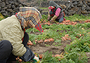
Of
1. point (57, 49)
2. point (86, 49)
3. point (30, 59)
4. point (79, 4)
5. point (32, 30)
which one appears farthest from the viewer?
point (79, 4)

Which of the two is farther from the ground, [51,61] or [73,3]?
[73,3]

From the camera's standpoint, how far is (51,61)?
6.68ft

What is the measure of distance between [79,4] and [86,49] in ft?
23.1

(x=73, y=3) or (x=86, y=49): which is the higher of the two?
(x=73, y=3)

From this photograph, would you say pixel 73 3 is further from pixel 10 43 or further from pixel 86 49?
pixel 10 43

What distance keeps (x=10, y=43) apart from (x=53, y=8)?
16.7 ft

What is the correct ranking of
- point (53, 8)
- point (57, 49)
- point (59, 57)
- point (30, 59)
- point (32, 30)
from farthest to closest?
point (53, 8) < point (32, 30) < point (57, 49) < point (59, 57) < point (30, 59)

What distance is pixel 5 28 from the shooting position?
1.69 m

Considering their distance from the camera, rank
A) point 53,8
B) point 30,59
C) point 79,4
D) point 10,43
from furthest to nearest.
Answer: point 79,4 → point 53,8 → point 30,59 → point 10,43

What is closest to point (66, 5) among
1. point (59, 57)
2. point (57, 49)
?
point (57, 49)

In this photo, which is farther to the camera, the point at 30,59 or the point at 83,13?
the point at 83,13

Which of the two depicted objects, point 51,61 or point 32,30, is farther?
point 32,30

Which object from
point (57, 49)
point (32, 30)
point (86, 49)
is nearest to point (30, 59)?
point (57, 49)

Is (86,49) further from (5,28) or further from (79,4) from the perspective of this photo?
(79,4)
